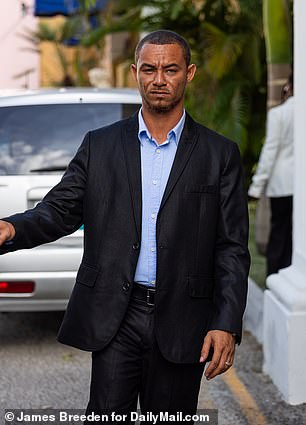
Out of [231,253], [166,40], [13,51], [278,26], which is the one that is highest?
[13,51]

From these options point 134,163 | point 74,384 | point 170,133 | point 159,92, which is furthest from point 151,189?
point 74,384

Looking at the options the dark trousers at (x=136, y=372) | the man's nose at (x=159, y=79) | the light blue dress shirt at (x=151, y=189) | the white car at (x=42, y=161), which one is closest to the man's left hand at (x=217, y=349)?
the dark trousers at (x=136, y=372)

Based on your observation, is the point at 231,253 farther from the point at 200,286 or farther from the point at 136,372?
the point at 136,372

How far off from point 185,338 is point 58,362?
3252 mm

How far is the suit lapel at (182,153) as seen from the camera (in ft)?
11.2

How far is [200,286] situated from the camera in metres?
3.49

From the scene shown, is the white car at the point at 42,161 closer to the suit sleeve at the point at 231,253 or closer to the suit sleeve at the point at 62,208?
the suit sleeve at the point at 62,208

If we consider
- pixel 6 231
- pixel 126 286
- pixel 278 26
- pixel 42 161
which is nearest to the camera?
pixel 6 231

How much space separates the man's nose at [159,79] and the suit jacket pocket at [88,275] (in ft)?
2.39

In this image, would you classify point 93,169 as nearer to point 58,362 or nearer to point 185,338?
point 185,338

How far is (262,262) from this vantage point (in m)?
10.8

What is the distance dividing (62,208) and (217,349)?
31.5 inches

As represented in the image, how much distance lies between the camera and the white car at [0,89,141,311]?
6.41m

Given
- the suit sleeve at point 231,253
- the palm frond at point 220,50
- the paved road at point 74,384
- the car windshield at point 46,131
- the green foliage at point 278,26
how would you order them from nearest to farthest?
the suit sleeve at point 231,253, the paved road at point 74,384, the car windshield at point 46,131, the green foliage at point 278,26, the palm frond at point 220,50
